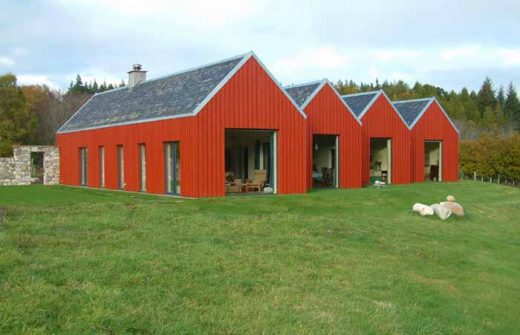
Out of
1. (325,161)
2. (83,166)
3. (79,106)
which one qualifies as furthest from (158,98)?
(79,106)

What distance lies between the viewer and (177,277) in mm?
8203

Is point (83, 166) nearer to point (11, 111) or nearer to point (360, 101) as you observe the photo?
point (360, 101)

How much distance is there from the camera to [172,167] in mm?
21562

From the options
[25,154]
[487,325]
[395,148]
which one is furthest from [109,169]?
[487,325]

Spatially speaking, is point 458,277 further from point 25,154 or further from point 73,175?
point 25,154

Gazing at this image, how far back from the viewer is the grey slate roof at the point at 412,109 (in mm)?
32625

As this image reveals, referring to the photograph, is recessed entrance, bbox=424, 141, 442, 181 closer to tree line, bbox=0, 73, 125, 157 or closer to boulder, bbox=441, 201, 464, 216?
boulder, bbox=441, 201, 464, 216

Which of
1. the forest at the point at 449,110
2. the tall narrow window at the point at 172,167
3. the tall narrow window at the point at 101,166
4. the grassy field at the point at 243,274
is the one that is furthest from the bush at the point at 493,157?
the tall narrow window at the point at 172,167

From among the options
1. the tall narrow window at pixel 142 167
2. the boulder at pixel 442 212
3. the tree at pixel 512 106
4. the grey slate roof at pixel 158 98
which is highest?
the tree at pixel 512 106

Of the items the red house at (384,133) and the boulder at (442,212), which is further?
the red house at (384,133)

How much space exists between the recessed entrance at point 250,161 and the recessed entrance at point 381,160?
714 centimetres

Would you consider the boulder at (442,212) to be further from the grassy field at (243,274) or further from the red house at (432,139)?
the red house at (432,139)

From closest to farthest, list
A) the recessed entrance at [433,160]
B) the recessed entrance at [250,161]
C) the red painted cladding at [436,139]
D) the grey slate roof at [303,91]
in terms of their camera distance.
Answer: the recessed entrance at [250,161], the grey slate roof at [303,91], the red painted cladding at [436,139], the recessed entrance at [433,160]

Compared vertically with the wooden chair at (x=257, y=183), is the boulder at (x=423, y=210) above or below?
below
